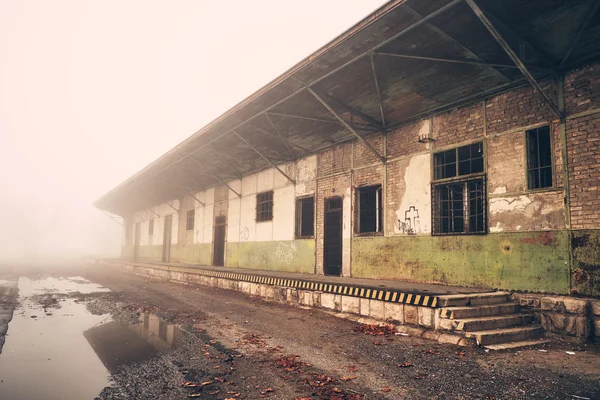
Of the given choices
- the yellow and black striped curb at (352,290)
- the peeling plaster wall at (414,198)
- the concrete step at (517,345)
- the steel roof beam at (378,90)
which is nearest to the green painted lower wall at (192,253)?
the yellow and black striped curb at (352,290)

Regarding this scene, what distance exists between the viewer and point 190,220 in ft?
73.9

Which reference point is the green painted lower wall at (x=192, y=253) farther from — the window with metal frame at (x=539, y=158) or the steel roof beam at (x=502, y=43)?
the steel roof beam at (x=502, y=43)

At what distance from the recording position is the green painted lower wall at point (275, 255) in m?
13.2

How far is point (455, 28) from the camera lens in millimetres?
6660

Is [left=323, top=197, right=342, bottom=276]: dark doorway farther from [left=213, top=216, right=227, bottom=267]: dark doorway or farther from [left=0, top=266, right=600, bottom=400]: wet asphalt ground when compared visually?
[left=213, top=216, right=227, bottom=267]: dark doorway

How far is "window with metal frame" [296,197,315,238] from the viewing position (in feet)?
45.1

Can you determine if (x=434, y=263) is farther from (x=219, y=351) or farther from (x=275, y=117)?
(x=275, y=117)

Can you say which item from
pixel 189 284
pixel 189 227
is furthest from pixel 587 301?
pixel 189 227

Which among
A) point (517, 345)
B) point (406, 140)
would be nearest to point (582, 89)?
point (406, 140)

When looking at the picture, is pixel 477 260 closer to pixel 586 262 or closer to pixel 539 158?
pixel 586 262

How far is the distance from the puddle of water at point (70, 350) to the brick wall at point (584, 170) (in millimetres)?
7316

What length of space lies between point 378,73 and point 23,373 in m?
8.25

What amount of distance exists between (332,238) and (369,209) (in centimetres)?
191

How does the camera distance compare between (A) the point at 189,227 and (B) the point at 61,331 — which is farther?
(A) the point at 189,227
